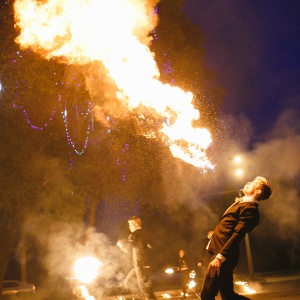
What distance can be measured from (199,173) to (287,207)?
20.9ft

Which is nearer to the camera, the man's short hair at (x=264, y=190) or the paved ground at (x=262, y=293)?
the man's short hair at (x=264, y=190)

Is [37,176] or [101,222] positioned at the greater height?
[101,222]

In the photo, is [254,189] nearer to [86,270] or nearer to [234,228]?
[234,228]

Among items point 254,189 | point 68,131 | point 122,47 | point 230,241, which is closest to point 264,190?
point 254,189

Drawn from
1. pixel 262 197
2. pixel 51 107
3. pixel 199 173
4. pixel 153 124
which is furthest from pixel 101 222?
pixel 262 197

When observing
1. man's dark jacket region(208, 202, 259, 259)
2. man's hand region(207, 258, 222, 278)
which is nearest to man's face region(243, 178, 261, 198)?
man's dark jacket region(208, 202, 259, 259)

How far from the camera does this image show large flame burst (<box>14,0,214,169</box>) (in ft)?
30.9

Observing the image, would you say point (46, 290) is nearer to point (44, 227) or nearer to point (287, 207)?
point (44, 227)

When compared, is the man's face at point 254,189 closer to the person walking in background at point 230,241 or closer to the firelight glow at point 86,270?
the person walking in background at point 230,241

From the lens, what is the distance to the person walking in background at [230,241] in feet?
17.5

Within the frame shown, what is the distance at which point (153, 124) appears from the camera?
12391 millimetres

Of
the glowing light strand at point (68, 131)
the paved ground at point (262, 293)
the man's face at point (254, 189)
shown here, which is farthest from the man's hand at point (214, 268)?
the glowing light strand at point (68, 131)

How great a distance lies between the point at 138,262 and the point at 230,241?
410 centimetres

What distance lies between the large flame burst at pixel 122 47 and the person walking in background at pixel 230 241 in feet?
9.78
